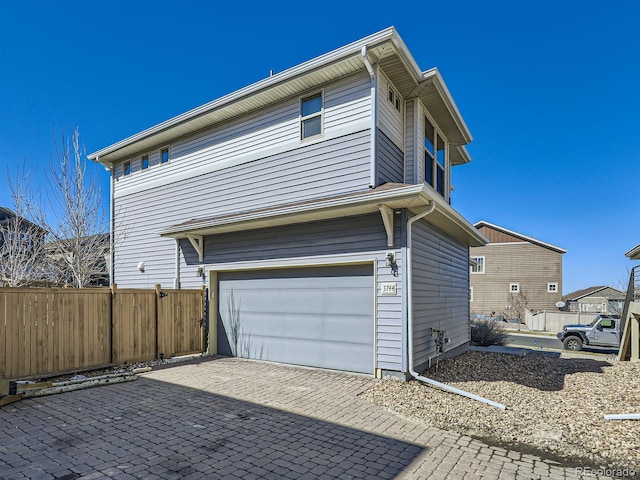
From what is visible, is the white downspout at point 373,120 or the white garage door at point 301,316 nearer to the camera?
the white downspout at point 373,120

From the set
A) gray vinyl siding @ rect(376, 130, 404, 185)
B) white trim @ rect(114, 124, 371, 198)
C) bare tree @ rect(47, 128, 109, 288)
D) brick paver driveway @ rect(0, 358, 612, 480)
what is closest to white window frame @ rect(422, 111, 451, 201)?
gray vinyl siding @ rect(376, 130, 404, 185)

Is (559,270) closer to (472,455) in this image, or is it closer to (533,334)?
(533,334)

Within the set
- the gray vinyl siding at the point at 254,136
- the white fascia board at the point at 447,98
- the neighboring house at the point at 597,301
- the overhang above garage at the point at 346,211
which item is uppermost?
the white fascia board at the point at 447,98

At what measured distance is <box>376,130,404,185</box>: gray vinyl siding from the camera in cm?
706

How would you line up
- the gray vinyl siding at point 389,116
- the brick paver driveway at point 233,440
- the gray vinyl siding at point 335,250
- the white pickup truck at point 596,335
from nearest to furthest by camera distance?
1. the brick paver driveway at point 233,440
2. the gray vinyl siding at point 335,250
3. the gray vinyl siding at point 389,116
4. the white pickup truck at point 596,335

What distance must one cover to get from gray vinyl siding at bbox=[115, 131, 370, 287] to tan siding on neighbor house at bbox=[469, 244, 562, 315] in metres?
27.8

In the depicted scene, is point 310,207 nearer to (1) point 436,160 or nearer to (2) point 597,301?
(1) point 436,160

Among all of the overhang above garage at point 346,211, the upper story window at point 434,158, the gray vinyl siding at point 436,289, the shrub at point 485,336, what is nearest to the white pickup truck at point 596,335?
the shrub at point 485,336

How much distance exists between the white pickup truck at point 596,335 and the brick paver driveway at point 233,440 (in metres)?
13.0

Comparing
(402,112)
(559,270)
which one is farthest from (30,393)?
(559,270)

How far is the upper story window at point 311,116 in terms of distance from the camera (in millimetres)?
7867

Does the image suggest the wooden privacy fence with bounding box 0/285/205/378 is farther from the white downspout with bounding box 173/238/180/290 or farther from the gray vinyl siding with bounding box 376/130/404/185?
the gray vinyl siding with bounding box 376/130/404/185

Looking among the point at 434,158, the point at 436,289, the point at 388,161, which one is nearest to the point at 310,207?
the point at 388,161

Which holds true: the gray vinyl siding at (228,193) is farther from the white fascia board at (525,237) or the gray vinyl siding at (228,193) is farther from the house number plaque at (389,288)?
the white fascia board at (525,237)
